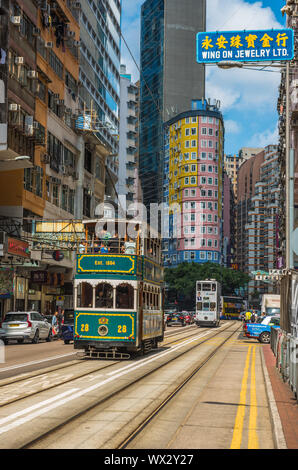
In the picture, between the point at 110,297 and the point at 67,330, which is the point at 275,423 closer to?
the point at 110,297

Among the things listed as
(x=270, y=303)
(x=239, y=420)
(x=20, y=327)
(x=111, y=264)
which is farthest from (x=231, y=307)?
(x=239, y=420)

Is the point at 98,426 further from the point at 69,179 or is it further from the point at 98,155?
the point at 98,155

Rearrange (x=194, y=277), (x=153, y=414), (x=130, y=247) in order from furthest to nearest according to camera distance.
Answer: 1. (x=194, y=277)
2. (x=130, y=247)
3. (x=153, y=414)

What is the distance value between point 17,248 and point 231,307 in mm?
63018

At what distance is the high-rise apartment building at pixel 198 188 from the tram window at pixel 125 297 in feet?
351

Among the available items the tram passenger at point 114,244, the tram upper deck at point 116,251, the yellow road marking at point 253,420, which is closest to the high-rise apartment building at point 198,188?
the tram upper deck at point 116,251

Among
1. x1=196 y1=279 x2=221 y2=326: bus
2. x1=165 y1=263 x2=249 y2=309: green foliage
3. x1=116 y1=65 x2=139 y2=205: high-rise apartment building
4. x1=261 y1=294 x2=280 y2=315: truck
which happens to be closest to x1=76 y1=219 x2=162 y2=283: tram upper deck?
x1=261 y1=294 x2=280 y2=315: truck

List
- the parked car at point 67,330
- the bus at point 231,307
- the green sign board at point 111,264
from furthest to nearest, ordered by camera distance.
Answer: the bus at point 231,307, the parked car at point 67,330, the green sign board at point 111,264

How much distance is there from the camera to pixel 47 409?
1100 cm

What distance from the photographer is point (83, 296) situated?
21438mm

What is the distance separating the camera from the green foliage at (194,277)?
105m

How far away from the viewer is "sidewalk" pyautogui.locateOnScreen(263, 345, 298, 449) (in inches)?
342

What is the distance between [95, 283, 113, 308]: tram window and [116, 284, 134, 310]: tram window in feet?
0.80

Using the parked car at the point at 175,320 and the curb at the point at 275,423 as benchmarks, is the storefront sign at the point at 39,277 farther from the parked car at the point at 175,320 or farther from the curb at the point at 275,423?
the curb at the point at 275,423
